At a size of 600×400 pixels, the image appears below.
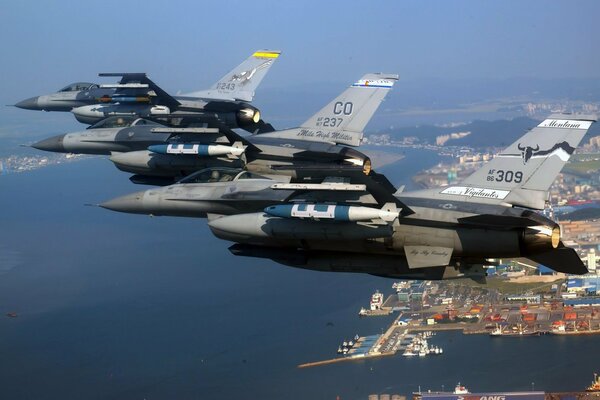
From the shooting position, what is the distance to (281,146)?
28.2 m

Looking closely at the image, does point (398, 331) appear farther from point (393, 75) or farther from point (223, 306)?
point (393, 75)

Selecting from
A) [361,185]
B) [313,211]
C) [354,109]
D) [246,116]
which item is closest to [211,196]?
[313,211]

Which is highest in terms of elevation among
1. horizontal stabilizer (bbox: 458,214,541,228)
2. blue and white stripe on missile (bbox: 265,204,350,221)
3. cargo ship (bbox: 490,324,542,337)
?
blue and white stripe on missile (bbox: 265,204,350,221)

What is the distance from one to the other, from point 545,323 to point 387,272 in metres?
23.3

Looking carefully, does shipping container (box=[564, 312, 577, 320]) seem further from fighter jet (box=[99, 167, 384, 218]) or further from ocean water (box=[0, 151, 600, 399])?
fighter jet (box=[99, 167, 384, 218])

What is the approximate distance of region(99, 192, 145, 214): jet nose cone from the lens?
22250mm

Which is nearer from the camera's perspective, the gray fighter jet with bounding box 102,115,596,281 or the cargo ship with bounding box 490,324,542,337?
the gray fighter jet with bounding box 102,115,596,281

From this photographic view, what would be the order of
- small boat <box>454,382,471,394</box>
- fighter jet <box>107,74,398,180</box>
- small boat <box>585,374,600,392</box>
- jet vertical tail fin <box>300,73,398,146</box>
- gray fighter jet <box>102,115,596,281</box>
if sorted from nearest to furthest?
gray fighter jet <box>102,115,596,281</box>, fighter jet <box>107,74,398,180</box>, jet vertical tail fin <box>300,73,398,146</box>, small boat <box>585,374,600,392</box>, small boat <box>454,382,471,394</box>

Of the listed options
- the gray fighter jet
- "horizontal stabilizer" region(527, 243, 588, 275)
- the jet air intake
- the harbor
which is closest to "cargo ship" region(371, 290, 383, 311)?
the harbor

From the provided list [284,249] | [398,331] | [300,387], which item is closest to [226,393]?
[300,387]

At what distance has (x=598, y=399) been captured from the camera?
104 ft

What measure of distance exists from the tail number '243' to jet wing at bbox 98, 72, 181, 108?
15479mm

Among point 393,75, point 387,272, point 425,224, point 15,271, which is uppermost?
point 393,75

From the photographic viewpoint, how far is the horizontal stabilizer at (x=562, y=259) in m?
19.6
